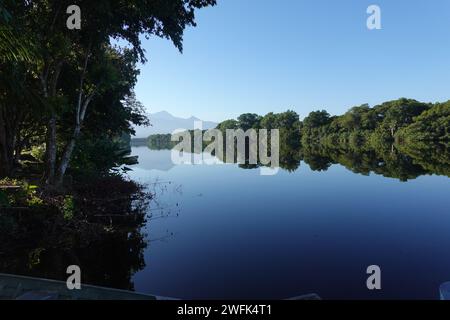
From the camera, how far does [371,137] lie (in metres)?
74.6

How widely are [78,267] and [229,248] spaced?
4621 mm

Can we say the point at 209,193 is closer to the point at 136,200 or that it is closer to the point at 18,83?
the point at 136,200

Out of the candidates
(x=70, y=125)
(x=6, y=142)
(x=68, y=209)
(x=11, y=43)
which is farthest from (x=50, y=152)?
(x=11, y=43)

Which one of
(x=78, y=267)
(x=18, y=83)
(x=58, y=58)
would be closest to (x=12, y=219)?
(x=78, y=267)

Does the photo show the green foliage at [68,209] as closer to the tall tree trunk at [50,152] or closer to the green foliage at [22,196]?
the green foliage at [22,196]

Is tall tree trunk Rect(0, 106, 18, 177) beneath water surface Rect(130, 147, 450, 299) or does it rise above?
above

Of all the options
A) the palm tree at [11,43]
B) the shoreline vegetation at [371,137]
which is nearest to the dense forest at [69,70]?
the palm tree at [11,43]

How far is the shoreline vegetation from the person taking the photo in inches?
1330

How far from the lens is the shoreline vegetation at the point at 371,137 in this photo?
33.8 meters

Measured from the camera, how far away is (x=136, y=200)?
17125mm

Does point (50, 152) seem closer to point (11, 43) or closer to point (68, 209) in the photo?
point (68, 209)

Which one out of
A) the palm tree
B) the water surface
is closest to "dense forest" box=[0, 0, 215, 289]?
the palm tree

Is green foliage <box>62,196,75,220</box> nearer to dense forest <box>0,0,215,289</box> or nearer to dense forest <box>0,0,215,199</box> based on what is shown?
dense forest <box>0,0,215,289</box>

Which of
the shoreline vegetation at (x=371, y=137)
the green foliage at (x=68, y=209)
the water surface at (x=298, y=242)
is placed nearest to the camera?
the water surface at (x=298, y=242)
